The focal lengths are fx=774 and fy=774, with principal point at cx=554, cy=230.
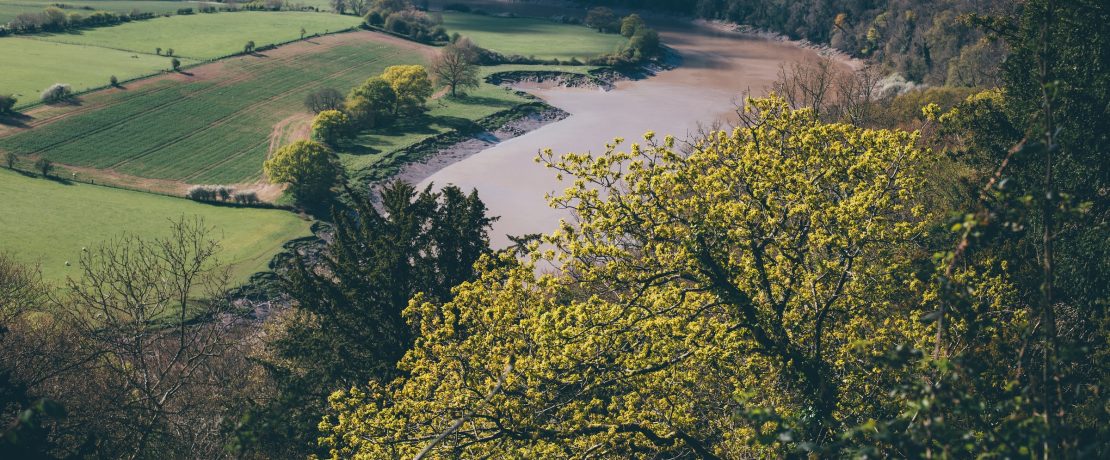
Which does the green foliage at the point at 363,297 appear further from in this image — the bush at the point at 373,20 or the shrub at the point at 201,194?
the bush at the point at 373,20

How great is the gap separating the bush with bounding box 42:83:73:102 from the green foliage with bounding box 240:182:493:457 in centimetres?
7972

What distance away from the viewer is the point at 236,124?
102 m

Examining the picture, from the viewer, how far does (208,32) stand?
14200 centimetres

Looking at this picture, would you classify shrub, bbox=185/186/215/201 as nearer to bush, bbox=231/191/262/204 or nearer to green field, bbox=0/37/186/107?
bush, bbox=231/191/262/204

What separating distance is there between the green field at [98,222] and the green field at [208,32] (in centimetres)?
5701

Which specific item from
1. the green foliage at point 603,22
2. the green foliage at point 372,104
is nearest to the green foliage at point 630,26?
the green foliage at point 603,22

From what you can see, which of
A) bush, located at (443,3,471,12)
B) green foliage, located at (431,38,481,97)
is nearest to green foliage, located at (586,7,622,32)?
bush, located at (443,3,471,12)

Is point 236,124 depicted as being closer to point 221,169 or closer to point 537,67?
point 221,169

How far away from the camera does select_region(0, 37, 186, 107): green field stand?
102 m

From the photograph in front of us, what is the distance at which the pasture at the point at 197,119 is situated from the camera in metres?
85.9

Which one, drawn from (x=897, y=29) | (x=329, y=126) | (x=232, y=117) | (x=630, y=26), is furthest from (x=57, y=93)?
(x=897, y=29)

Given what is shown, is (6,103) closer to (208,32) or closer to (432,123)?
(432,123)

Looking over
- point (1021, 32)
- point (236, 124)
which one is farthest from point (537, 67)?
point (1021, 32)

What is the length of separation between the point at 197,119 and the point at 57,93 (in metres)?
16.9
